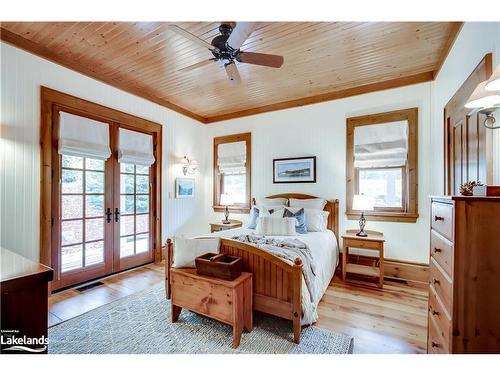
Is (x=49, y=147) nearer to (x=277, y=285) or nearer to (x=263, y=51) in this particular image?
(x=263, y=51)

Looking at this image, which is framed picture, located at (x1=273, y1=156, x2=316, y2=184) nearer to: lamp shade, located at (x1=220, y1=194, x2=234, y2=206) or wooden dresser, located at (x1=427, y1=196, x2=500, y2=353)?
lamp shade, located at (x1=220, y1=194, x2=234, y2=206)

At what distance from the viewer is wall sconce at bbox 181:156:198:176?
442 cm

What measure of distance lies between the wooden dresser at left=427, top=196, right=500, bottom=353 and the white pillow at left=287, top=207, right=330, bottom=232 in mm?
2181

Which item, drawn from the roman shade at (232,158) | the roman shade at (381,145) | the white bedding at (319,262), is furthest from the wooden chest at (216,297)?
the roman shade at (232,158)

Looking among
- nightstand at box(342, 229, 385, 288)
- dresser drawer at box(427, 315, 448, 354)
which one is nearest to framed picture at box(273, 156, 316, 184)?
nightstand at box(342, 229, 385, 288)

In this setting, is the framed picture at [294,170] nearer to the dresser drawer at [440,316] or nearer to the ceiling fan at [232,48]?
the ceiling fan at [232,48]

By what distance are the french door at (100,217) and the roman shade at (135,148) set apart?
9 cm

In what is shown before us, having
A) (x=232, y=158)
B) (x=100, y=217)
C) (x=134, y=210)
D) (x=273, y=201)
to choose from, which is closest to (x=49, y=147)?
(x=100, y=217)

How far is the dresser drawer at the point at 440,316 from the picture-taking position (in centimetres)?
111

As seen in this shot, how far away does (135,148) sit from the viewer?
3.60 meters

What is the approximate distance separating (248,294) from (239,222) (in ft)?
8.21
